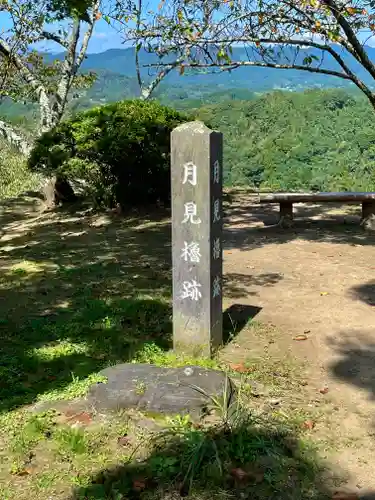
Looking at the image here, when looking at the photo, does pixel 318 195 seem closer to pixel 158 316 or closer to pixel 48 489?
pixel 158 316

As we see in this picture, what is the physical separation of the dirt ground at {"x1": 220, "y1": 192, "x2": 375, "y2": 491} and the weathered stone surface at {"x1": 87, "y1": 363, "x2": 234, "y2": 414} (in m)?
0.76

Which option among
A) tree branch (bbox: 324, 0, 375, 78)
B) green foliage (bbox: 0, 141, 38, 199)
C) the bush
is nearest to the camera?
tree branch (bbox: 324, 0, 375, 78)

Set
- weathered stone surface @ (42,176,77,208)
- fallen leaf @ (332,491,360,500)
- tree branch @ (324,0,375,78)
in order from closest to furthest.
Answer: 1. fallen leaf @ (332,491,360,500)
2. tree branch @ (324,0,375,78)
3. weathered stone surface @ (42,176,77,208)

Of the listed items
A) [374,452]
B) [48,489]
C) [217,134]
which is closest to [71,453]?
[48,489]

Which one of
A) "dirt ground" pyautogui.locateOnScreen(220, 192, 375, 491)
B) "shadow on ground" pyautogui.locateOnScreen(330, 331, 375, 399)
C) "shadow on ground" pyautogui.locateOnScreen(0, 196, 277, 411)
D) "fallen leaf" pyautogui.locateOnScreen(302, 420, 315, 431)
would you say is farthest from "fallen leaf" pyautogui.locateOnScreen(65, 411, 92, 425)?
"shadow on ground" pyautogui.locateOnScreen(330, 331, 375, 399)

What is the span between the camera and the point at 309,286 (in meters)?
6.09

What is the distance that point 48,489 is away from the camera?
2721mm

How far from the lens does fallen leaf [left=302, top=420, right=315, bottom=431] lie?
3.28 meters

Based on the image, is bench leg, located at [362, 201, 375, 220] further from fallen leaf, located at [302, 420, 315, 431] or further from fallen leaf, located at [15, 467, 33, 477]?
fallen leaf, located at [15, 467, 33, 477]

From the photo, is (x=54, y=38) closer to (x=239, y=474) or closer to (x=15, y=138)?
(x=15, y=138)

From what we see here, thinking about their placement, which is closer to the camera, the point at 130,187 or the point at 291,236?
the point at 291,236

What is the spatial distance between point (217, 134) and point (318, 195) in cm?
521

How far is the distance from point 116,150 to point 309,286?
15.6ft

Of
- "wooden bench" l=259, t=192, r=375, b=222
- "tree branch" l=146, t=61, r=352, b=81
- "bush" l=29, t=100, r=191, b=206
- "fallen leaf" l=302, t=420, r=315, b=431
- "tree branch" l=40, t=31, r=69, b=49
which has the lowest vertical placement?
"fallen leaf" l=302, t=420, r=315, b=431
